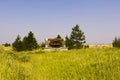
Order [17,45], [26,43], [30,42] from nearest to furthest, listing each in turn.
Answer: [26,43] → [30,42] → [17,45]

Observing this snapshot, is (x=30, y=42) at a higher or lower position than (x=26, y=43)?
higher

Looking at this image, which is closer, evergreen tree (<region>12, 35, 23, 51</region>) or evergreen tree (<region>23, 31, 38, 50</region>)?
evergreen tree (<region>23, 31, 38, 50</region>)

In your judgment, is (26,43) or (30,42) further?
(30,42)

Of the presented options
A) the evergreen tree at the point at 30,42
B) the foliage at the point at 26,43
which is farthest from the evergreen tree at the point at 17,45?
the evergreen tree at the point at 30,42

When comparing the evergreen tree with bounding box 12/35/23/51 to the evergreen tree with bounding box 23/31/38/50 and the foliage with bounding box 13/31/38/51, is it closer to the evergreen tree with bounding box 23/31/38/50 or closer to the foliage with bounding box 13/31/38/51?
the foliage with bounding box 13/31/38/51

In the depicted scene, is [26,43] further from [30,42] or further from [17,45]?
[17,45]

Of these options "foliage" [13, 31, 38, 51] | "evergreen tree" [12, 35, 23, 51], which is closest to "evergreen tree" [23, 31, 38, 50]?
"foliage" [13, 31, 38, 51]

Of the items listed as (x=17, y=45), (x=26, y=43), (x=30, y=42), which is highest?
(x=30, y=42)

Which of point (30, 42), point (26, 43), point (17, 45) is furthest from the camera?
point (17, 45)

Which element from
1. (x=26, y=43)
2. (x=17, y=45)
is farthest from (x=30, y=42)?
(x=17, y=45)

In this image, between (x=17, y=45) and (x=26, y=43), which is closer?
(x=26, y=43)

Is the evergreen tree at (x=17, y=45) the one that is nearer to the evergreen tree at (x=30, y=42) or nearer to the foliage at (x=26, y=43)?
the foliage at (x=26, y=43)

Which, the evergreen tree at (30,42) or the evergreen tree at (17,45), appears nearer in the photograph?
the evergreen tree at (30,42)

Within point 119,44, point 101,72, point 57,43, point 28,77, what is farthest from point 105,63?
point 57,43
